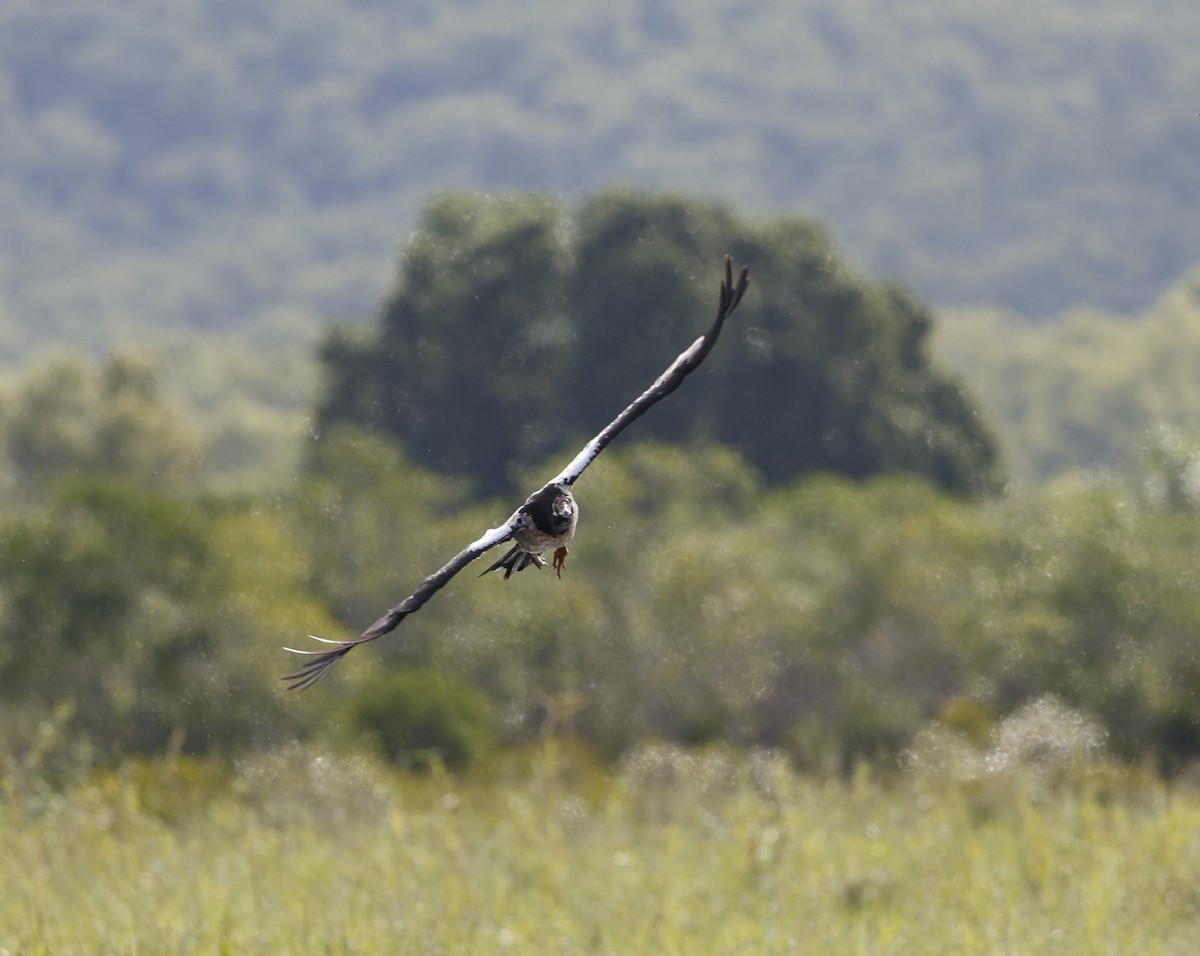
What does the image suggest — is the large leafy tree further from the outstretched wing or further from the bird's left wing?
the bird's left wing

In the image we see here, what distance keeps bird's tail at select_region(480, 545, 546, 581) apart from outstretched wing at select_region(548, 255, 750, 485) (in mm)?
260

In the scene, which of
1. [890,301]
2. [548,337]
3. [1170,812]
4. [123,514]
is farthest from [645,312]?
[1170,812]

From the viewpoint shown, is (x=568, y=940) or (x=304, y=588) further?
(x=304, y=588)

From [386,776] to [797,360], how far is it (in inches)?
2635

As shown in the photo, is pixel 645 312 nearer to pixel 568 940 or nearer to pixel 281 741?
pixel 281 741

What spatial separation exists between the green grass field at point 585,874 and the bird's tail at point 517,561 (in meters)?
8.59

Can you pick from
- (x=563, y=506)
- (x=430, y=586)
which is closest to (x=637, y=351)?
(x=430, y=586)

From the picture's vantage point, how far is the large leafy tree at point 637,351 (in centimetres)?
9162

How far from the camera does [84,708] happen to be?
1624 inches

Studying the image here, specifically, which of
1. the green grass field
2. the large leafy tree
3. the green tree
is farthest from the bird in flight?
the green tree

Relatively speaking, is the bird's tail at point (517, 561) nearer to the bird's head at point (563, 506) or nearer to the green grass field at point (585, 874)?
the bird's head at point (563, 506)

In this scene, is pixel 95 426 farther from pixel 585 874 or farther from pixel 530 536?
pixel 530 536

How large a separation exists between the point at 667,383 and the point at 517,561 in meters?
0.85

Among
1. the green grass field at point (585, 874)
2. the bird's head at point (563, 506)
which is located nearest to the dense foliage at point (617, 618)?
the green grass field at point (585, 874)
